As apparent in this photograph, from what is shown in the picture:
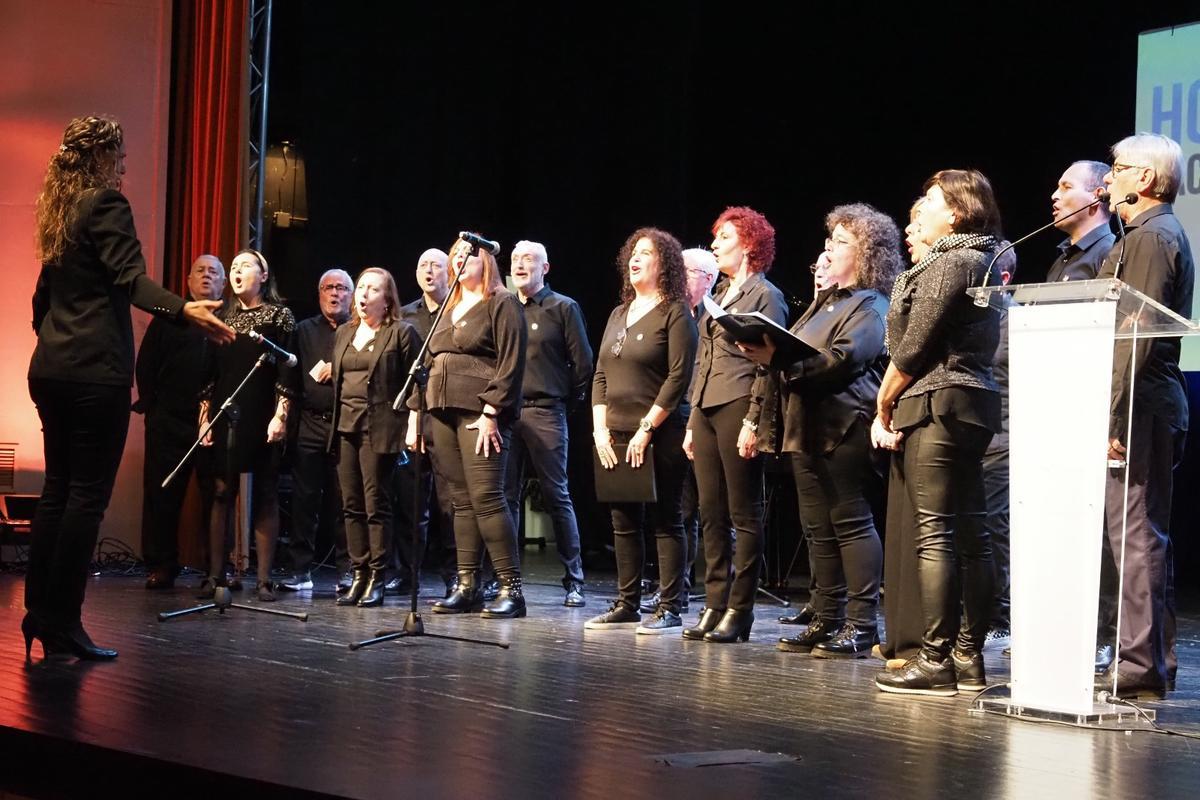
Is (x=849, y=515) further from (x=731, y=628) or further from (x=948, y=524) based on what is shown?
(x=948, y=524)

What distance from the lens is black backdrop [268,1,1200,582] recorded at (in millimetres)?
8594

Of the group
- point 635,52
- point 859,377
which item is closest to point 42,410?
point 859,377

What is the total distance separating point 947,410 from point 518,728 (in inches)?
57.8

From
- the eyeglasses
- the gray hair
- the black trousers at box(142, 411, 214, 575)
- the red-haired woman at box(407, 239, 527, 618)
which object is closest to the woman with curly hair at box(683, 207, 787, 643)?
the eyeglasses

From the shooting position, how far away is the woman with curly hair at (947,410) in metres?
3.73

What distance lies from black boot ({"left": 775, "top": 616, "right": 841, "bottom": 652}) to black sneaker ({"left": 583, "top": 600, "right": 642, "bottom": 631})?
0.82 m

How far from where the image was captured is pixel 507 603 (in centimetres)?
576

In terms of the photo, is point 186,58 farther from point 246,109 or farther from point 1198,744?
point 1198,744

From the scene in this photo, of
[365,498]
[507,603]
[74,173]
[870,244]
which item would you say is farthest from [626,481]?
[74,173]

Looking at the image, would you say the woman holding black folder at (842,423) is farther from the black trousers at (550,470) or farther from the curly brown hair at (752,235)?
the black trousers at (550,470)

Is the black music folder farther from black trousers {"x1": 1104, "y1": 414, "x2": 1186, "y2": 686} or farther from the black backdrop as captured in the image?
the black backdrop

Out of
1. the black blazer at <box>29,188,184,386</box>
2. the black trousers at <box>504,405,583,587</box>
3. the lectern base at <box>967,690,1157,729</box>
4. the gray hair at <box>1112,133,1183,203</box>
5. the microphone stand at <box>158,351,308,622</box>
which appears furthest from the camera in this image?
the black trousers at <box>504,405,583,587</box>

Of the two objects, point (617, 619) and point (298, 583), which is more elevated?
point (617, 619)

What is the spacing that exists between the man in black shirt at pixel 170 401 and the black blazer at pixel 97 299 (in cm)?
290
